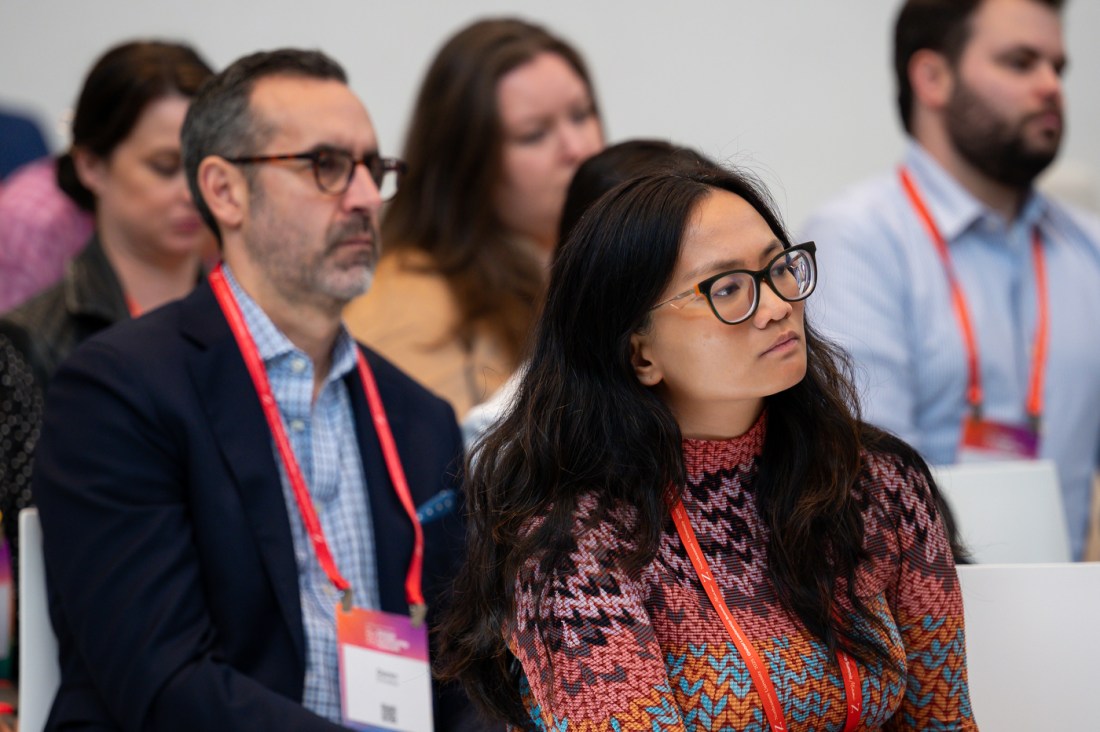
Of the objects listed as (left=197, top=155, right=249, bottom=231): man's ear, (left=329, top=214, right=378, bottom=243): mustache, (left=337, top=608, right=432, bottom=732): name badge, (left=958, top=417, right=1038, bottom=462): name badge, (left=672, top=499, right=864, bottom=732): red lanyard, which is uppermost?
(left=197, top=155, right=249, bottom=231): man's ear

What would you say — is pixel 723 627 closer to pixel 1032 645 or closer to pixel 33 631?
pixel 1032 645

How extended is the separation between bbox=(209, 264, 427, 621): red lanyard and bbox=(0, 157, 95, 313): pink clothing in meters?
1.39

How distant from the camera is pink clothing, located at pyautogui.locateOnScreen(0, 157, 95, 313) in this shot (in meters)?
3.40

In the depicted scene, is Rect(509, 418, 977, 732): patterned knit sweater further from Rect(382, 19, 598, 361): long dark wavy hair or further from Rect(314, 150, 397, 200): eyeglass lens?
Rect(382, 19, 598, 361): long dark wavy hair

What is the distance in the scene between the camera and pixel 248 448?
6.50ft

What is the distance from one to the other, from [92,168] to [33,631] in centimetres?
138

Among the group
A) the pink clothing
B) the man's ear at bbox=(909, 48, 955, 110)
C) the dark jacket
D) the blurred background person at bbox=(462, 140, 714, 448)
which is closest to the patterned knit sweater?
the blurred background person at bbox=(462, 140, 714, 448)

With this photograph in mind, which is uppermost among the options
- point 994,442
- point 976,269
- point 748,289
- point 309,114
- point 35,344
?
→ point 309,114

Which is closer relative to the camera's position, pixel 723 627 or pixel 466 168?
pixel 723 627

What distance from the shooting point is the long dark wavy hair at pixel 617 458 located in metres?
1.52

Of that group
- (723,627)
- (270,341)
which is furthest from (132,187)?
(723,627)

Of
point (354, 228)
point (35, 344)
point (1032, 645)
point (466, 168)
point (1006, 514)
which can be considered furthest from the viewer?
point (466, 168)

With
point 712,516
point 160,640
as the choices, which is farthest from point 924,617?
point 160,640

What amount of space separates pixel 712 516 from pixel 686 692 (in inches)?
8.5
